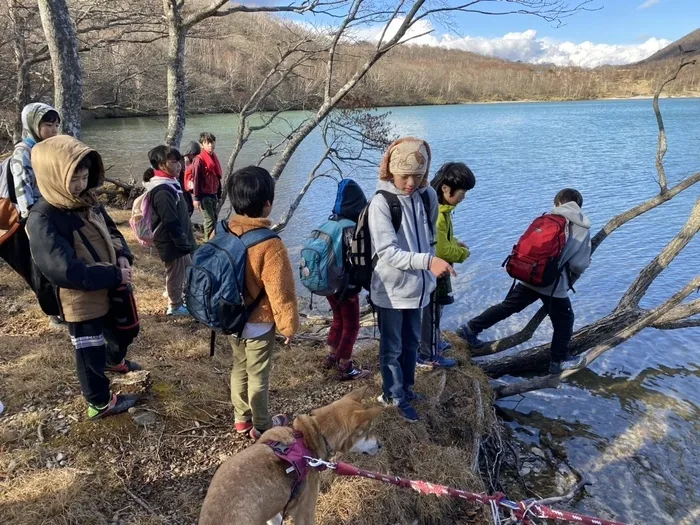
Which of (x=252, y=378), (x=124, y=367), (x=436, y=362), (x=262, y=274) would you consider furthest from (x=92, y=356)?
(x=436, y=362)

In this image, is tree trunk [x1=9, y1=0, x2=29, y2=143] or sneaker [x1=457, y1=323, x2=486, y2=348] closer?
sneaker [x1=457, y1=323, x2=486, y2=348]

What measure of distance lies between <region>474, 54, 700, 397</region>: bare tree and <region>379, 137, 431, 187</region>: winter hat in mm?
3035

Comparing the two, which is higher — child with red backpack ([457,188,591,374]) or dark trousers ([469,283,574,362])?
child with red backpack ([457,188,591,374])

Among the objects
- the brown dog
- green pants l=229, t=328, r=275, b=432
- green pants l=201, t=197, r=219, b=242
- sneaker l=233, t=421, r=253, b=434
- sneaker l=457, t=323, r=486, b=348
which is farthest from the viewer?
green pants l=201, t=197, r=219, b=242

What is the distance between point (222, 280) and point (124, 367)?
5.96 feet

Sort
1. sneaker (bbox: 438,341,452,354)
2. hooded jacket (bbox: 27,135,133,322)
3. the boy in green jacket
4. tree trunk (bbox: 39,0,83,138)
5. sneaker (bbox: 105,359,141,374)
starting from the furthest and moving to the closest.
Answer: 1. tree trunk (bbox: 39,0,83,138)
2. sneaker (bbox: 438,341,452,354)
3. the boy in green jacket
4. sneaker (bbox: 105,359,141,374)
5. hooded jacket (bbox: 27,135,133,322)

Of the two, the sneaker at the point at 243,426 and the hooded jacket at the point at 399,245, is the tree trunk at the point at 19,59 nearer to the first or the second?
the sneaker at the point at 243,426

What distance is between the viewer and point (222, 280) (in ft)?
9.13

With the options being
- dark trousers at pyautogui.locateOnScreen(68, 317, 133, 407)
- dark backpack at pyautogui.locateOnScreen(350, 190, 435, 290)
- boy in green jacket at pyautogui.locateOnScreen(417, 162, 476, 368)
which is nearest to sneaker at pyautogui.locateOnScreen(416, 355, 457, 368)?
boy in green jacket at pyautogui.locateOnScreen(417, 162, 476, 368)

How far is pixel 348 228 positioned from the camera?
3.69 meters

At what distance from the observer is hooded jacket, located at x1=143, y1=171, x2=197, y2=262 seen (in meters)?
4.89

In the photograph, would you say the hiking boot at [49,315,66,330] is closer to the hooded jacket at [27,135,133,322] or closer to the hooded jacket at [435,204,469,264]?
the hooded jacket at [27,135,133,322]

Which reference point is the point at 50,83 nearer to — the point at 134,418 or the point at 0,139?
the point at 0,139

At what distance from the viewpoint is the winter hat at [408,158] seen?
3.16 m
